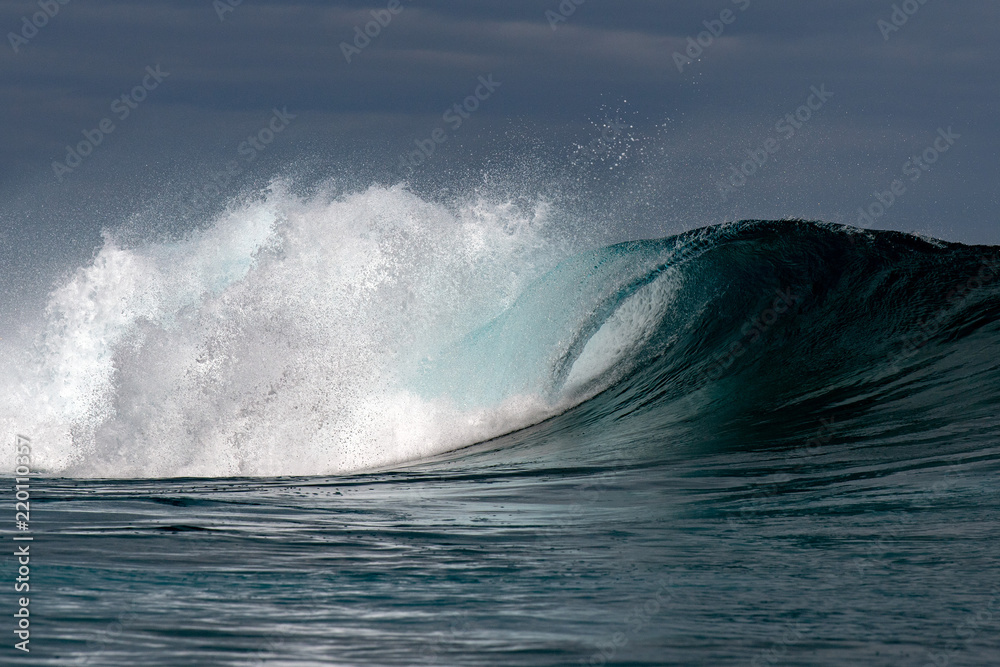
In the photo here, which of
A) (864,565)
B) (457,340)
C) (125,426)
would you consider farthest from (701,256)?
(864,565)

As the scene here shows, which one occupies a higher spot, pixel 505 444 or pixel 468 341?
pixel 468 341

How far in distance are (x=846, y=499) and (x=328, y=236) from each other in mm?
7585

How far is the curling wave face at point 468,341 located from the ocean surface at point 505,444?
0.04m

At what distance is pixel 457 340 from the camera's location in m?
13.1

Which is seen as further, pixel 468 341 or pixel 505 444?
pixel 468 341

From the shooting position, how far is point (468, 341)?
522 inches

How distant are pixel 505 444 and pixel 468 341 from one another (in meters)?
2.39

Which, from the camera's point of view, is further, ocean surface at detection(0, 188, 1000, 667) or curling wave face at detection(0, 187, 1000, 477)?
curling wave face at detection(0, 187, 1000, 477)

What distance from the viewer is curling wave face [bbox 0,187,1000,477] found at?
1075 centimetres

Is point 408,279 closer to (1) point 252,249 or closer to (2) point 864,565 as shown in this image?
(1) point 252,249

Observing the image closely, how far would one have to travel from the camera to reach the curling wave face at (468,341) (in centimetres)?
1075

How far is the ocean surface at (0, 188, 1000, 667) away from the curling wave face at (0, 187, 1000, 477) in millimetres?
41

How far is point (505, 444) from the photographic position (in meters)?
11.1

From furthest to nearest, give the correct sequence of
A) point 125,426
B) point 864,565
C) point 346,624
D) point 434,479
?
point 125,426 < point 434,479 < point 864,565 < point 346,624
